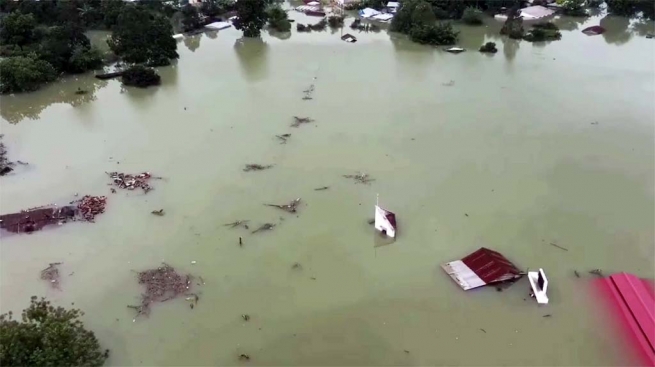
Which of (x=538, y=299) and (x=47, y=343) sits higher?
(x=47, y=343)

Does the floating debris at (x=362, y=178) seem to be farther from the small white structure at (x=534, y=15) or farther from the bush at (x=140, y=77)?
the small white structure at (x=534, y=15)

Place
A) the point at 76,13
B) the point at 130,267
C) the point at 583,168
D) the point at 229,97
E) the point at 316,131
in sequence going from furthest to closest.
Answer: the point at 76,13
the point at 229,97
the point at 316,131
the point at 583,168
the point at 130,267

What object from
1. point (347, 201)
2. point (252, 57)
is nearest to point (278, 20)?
point (252, 57)

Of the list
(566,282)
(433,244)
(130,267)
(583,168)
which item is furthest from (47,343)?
(583,168)

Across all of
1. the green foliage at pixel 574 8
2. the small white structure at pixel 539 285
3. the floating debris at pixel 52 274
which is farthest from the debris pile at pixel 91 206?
the green foliage at pixel 574 8

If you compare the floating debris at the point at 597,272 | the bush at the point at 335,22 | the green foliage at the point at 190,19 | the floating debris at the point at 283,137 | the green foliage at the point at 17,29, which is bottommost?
the floating debris at the point at 597,272

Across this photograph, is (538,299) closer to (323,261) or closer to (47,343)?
(323,261)

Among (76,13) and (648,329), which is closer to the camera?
(648,329)
